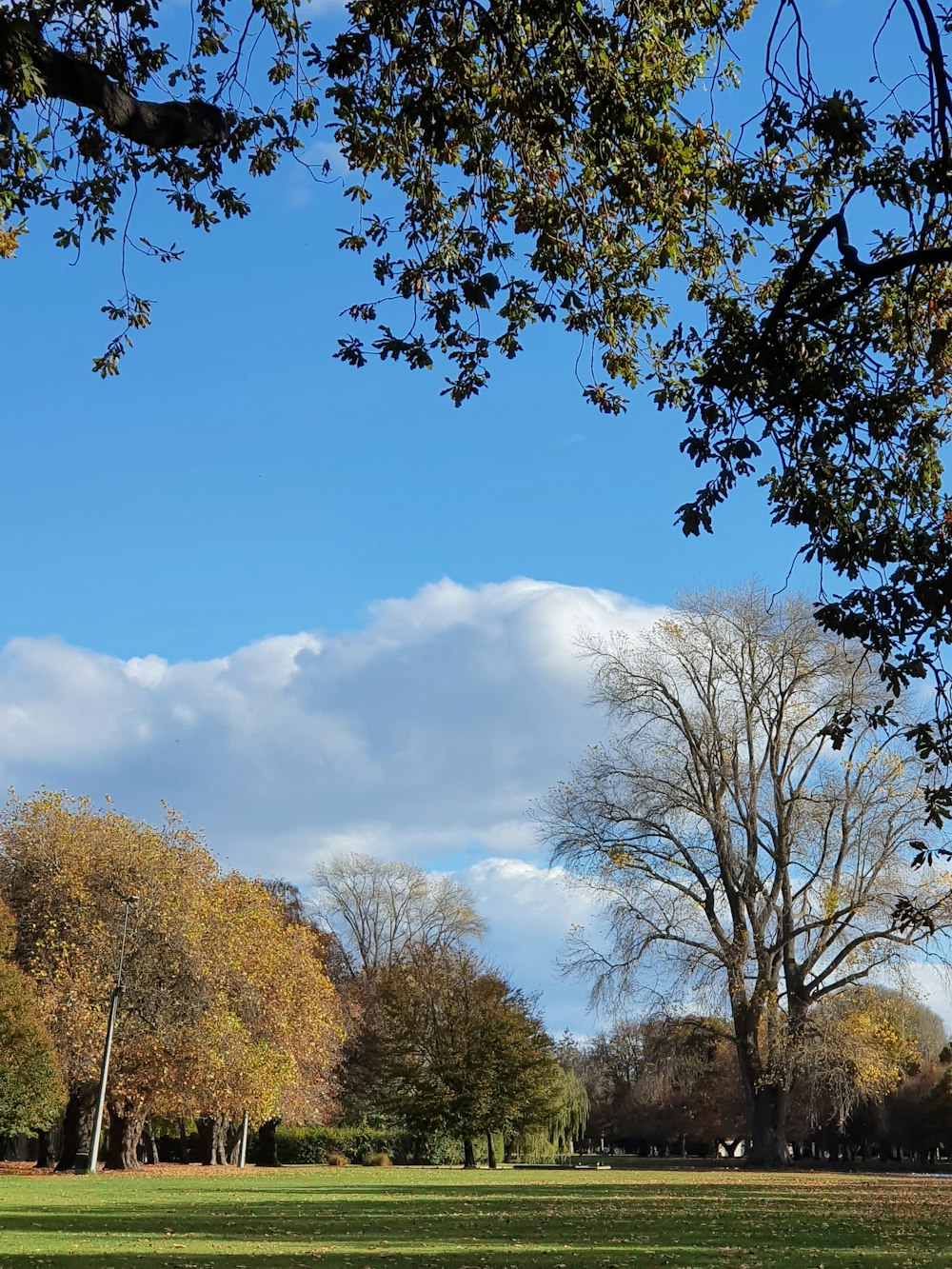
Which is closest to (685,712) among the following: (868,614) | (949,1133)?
(868,614)

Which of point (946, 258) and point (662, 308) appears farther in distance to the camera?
point (662, 308)

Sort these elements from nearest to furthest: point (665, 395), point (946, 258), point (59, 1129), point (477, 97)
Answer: point (946, 258), point (477, 97), point (665, 395), point (59, 1129)

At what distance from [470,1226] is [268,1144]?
38370 mm

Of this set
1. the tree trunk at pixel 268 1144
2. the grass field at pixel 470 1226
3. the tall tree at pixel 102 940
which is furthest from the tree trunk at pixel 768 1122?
the tree trunk at pixel 268 1144

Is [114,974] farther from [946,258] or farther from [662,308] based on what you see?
[946,258]

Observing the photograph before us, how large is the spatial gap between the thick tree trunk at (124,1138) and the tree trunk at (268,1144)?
1302 centimetres

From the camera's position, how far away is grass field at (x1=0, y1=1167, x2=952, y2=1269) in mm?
11453

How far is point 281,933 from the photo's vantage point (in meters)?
40.4

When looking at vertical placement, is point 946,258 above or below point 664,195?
below

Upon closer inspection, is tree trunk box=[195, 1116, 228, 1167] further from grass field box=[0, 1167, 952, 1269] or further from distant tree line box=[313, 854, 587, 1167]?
grass field box=[0, 1167, 952, 1269]

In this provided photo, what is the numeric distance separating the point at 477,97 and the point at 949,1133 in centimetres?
6614

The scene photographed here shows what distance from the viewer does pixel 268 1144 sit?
166 feet

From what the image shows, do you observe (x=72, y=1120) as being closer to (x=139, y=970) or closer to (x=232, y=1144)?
(x=139, y=970)

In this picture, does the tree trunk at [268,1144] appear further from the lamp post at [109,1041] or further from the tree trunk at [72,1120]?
the lamp post at [109,1041]
